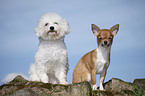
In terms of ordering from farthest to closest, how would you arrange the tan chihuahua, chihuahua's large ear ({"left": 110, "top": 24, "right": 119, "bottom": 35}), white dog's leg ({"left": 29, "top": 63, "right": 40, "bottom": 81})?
white dog's leg ({"left": 29, "top": 63, "right": 40, "bottom": 81}) → chihuahua's large ear ({"left": 110, "top": 24, "right": 119, "bottom": 35}) → the tan chihuahua

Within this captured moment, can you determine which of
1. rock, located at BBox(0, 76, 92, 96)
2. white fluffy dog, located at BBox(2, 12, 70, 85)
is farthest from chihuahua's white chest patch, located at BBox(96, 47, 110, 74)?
white fluffy dog, located at BBox(2, 12, 70, 85)

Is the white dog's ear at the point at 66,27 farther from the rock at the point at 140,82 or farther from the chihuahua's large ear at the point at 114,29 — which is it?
the rock at the point at 140,82

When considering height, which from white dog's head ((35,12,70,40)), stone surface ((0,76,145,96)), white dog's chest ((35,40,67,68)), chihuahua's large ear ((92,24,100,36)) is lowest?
stone surface ((0,76,145,96))

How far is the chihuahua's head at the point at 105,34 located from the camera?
21.5 ft

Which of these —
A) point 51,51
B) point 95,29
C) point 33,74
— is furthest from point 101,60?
point 33,74

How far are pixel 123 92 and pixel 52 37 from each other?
3.09 m

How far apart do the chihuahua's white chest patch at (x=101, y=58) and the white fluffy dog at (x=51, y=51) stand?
1456 millimetres

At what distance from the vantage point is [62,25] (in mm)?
7922

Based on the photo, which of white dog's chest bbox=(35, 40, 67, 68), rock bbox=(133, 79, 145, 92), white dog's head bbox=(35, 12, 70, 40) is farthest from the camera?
white dog's chest bbox=(35, 40, 67, 68)

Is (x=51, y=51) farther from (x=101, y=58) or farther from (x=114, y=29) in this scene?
(x=114, y=29)

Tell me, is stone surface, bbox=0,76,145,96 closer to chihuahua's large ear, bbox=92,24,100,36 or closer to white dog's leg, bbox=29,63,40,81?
white dog's leg, bbox=29,63,40,81

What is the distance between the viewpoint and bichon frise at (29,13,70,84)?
7715mm

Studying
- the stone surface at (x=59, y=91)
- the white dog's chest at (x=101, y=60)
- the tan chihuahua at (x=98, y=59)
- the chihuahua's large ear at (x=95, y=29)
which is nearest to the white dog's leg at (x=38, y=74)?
the tan chihuahua at (x=98, y=59)

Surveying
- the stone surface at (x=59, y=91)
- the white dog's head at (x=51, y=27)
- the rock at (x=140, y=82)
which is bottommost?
the stone surface at (x=59, y=91)
